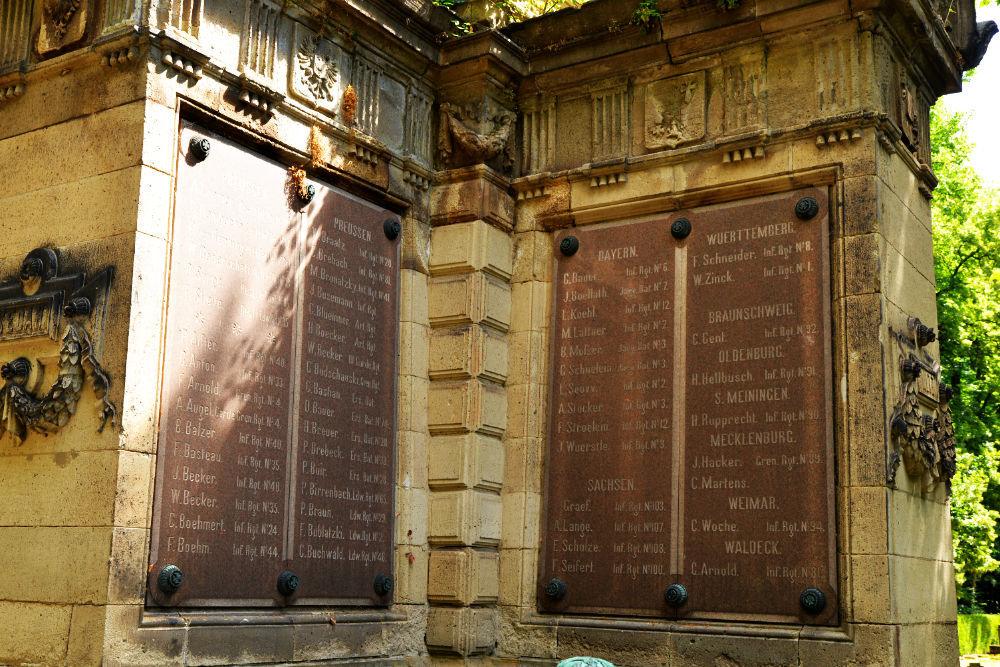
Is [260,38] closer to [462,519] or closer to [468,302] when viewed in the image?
[468,302]

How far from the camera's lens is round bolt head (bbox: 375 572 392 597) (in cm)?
894

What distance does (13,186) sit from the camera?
8070mm

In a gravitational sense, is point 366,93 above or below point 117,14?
above

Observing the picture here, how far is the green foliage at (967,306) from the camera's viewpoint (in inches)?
853

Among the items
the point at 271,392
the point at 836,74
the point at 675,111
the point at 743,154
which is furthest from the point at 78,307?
the point at 836,74

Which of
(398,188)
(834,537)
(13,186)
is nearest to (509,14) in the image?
(398,188)

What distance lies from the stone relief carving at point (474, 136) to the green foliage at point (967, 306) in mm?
14237

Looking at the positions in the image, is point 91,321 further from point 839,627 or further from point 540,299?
point 839,627

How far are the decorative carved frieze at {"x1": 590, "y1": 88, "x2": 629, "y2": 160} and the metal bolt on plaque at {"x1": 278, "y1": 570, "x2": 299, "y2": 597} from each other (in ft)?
15.3

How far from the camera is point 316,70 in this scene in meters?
8.95

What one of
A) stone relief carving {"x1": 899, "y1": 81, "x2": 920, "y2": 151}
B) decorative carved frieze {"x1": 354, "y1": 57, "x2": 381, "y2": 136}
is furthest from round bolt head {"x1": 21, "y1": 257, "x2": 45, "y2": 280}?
stone relief carving {"x1": 899, "y1": 81, "x2": 920, "y2": 151}

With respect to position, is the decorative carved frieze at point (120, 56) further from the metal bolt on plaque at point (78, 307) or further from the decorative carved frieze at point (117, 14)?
the metal bolt on plaque at point (78, 307)

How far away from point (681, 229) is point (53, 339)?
5.21 meters

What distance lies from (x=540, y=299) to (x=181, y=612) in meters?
4.39
